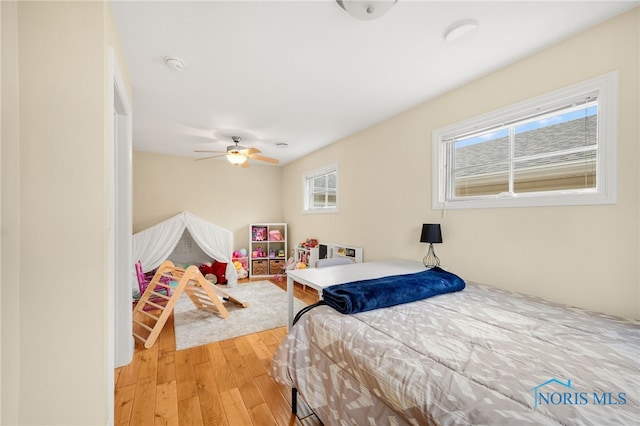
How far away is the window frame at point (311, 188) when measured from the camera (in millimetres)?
4093

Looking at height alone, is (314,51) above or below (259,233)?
above

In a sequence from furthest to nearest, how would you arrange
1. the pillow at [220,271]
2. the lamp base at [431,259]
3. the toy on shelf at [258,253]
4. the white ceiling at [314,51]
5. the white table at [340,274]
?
the toy on shelf at [258,253] → the pillow at [220,271] → the lamp base at [431,259] → the white table at [340,274] → the white ceiling at [314,51]

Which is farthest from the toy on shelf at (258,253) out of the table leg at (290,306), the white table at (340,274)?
the table leg at (290,306)

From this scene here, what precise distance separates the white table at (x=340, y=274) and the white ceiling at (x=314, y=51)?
1624mm

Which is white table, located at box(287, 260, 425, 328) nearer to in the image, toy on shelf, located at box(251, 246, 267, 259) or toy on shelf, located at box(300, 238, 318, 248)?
toy on shelf, located at box(300, 238, 318, 248)

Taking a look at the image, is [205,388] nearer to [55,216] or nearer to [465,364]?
[55,216]

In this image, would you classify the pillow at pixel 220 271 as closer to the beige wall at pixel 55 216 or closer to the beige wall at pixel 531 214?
the beige wall at pixel 531 214

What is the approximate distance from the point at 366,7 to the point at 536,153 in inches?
64.6

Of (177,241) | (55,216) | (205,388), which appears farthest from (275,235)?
(55,216)

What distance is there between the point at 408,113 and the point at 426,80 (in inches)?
23.6

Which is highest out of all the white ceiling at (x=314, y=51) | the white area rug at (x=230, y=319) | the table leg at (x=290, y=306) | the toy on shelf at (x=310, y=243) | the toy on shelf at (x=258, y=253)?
the white ceiling at (x=314, y=51)

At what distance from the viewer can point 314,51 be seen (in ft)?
5.88

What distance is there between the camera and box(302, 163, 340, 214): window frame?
4.09m

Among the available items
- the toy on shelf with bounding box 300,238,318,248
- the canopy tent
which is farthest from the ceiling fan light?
the canopy tent
